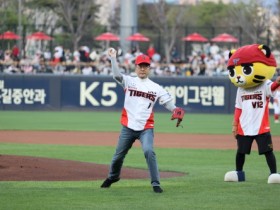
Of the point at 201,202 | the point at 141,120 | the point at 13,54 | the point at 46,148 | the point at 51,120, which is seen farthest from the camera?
the point at 13,54

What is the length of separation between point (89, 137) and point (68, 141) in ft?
4.55

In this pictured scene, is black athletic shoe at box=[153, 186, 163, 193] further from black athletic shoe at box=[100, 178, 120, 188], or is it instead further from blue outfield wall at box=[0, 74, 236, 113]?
blue outfield wall at box=[0, 74, 236, 113]

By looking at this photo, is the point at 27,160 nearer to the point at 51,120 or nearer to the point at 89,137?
the point at 89,137

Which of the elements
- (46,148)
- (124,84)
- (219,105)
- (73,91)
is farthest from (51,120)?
(124,84)

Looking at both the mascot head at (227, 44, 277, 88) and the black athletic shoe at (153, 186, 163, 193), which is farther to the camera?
the mascot head at (227, 44, 277, 88)

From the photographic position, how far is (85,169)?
1471cm

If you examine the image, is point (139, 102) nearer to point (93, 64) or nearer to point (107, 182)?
point (107, 182)

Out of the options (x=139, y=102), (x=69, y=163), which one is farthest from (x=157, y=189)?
(x=69, y=163)

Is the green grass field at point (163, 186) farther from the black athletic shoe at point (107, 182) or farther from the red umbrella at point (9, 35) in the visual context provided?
the red umbrella at point (9, 35)

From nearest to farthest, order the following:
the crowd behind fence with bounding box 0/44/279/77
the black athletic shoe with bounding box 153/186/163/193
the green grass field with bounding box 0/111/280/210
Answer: the green grass field with bounding box 0/111/280/210, the black athletic shoe with bounding box 153/186/163/193, the crowd behind fence with bounding box 0/44/279/77

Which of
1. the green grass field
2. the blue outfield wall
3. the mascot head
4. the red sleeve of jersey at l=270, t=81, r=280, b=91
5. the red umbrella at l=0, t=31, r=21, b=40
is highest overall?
the mascot head

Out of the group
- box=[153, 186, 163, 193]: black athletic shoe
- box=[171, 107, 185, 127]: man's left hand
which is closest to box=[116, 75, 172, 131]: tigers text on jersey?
box=[171, 107, 185, 127]: man's left hand

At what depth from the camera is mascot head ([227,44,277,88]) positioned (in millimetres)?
12266

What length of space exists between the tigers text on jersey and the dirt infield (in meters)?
2.35
